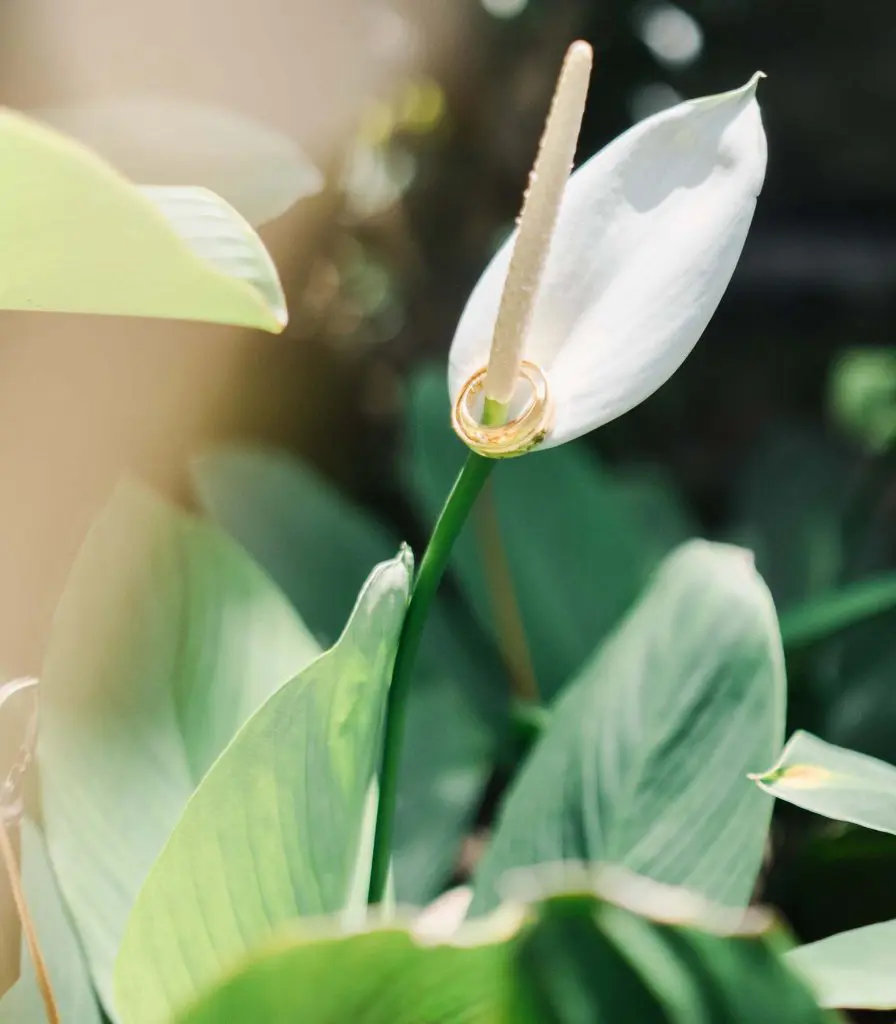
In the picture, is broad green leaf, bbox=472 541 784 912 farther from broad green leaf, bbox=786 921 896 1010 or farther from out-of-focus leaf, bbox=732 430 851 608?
out-of-focus leaf, bbox=732 430 851 608

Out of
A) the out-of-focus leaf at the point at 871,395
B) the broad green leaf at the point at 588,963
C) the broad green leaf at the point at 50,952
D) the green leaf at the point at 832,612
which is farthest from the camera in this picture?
the out-of-focus leaf at the point at 871,395

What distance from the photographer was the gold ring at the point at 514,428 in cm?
25

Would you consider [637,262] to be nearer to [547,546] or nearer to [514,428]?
[514,428]

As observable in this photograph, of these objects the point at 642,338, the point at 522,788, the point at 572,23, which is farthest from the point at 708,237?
the point at 572,23

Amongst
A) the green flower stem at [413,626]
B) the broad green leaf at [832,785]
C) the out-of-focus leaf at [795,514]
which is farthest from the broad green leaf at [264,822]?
the out-of-focus leaf at [795,514]

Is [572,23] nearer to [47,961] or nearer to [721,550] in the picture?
[721,550]

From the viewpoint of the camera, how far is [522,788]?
0.43 metres

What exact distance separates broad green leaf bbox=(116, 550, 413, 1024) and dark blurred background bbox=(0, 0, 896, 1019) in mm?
198

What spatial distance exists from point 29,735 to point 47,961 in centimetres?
9

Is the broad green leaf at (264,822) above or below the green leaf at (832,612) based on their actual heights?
above

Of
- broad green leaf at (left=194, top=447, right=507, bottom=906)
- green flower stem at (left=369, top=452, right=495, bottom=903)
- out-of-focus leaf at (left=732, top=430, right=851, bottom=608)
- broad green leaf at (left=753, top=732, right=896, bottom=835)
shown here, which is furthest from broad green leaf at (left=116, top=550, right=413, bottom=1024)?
out-of-focus leaf at (left=732, top=430, right=851, bottom=608)

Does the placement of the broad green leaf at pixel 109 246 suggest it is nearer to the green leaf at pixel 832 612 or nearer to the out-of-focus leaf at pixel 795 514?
the green leaf at pixel 832 612

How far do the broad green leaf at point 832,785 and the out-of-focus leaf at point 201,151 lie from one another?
0.24 meters

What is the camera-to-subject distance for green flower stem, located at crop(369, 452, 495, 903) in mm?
249
